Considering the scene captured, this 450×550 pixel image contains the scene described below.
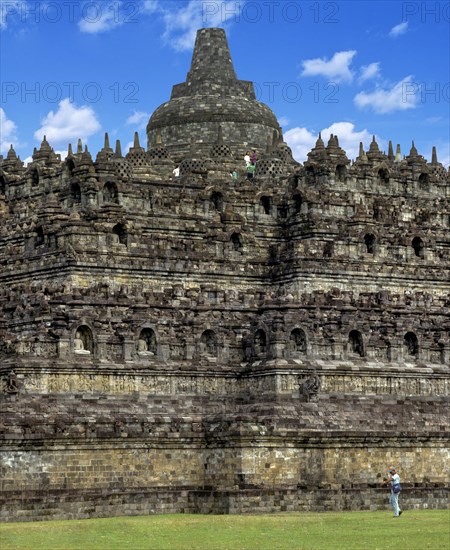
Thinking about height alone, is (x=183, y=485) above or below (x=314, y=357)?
below

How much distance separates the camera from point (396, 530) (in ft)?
265

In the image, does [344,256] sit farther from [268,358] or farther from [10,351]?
[10,351]

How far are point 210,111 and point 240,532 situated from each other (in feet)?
154

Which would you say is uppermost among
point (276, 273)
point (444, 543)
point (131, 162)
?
point (131, 162)

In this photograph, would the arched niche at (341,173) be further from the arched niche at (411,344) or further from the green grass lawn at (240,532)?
the green grass lawn at (240,532)

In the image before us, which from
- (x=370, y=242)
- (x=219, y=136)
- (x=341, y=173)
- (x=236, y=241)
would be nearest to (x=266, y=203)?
(x=341, y=173)

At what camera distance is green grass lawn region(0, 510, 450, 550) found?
7531cm

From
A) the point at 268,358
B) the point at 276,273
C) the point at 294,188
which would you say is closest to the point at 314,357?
the point at 268,358

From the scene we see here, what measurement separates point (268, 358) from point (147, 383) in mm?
5923

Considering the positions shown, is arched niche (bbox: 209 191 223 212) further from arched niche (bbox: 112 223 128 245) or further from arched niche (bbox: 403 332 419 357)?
arched niche (bbox: 403 332 419 357)

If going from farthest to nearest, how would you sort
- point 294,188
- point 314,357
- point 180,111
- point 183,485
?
point 180,111 < point 294,188 < point 314,357 < point 183,485

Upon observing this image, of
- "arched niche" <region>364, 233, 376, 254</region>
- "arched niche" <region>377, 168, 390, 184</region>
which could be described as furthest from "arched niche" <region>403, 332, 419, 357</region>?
"arched niche" <region>377, 168, 390, 184</region>

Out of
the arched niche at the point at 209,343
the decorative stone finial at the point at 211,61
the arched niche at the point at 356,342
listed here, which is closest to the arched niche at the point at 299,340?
the arched niche at the point at 356,342

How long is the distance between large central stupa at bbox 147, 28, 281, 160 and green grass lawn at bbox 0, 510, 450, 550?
39.5 m
